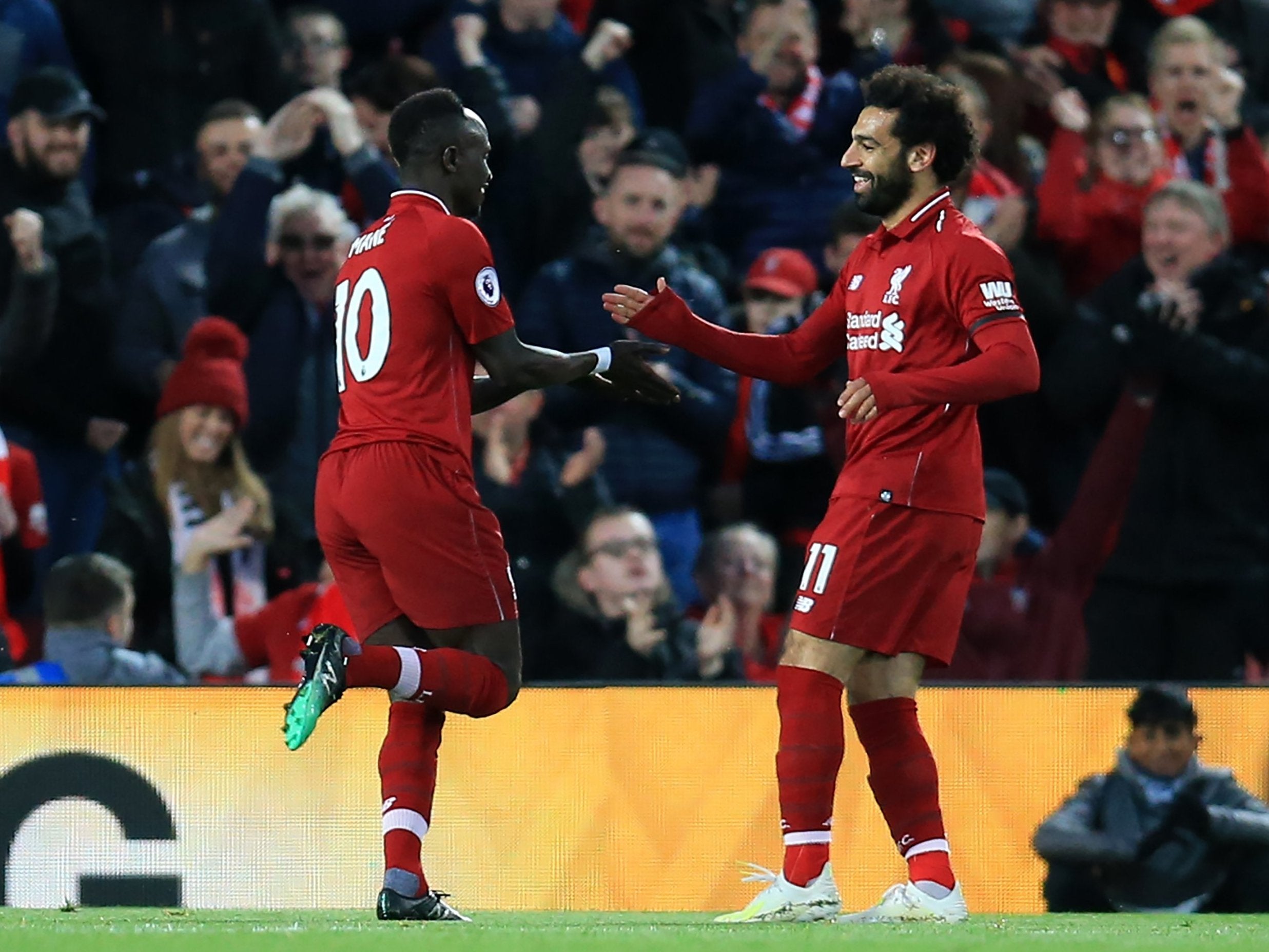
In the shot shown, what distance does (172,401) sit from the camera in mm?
7715

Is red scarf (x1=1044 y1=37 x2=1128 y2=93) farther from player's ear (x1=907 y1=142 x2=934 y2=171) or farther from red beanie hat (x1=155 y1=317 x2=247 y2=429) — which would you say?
player's ear (x1=907 y1=142 x2=934 y2=171)

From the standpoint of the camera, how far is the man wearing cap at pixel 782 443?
7789 mm

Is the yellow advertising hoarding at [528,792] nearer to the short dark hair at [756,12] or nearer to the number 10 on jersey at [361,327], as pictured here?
the number 10 on jersey at [361,327]

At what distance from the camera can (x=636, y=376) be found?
201 inches

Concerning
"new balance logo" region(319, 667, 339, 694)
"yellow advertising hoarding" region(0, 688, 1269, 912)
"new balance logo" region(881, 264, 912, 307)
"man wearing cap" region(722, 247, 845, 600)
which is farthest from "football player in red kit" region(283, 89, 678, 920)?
"man wearing cap" region(722, 247, 845, 600)

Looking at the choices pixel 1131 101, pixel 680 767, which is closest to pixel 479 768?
pixel 680 767

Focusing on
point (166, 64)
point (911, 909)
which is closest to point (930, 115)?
point (911, 909)

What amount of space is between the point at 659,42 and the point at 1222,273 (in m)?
2.48

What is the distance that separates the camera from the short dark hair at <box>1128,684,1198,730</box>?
19.9 feet

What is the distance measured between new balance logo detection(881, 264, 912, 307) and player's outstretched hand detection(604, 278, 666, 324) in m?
0.65

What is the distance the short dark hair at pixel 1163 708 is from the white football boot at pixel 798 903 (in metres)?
1.80

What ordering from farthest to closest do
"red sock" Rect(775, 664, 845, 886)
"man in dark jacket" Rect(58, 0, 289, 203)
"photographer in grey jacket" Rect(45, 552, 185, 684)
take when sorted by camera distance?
"man in dark jacket" Rect(58, 0, 289, 203)
"photographer in grey jacket" Rect(45, 552, 185, 684)
"red sock" Rect(775, 664, 845, 886)

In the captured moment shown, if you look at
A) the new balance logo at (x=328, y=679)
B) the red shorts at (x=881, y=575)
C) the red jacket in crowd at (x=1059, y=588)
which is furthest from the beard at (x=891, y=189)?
the red jacket in crowd at (x=1059, y=588)

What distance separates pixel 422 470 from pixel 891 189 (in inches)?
52.4
